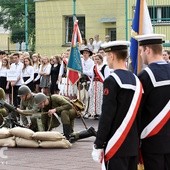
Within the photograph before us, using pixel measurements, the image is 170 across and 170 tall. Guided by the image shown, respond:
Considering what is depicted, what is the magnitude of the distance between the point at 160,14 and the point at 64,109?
42.6ft

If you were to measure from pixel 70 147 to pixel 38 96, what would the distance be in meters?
1.11

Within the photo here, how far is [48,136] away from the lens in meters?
12.5

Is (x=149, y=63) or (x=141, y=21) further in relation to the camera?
(x=141, y=21)


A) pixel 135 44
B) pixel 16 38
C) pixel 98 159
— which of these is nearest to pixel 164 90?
pixel 98 159

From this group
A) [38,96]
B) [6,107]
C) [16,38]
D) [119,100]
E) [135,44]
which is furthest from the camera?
[16,38]

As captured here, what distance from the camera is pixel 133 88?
21.6ft

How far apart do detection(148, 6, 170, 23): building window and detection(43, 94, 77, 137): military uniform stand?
36.0 ft

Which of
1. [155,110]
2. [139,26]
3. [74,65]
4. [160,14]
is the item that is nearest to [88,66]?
[74,65]

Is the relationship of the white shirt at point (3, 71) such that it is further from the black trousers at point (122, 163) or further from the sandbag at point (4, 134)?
the black trousers at point (122, 163)

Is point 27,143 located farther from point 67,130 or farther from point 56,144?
point 67,130

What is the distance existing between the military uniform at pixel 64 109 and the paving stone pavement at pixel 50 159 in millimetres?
417

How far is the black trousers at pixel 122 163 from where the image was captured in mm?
6582

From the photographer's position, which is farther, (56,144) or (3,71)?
(3,71)

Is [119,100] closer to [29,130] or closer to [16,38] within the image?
[29,130]
